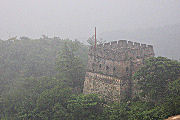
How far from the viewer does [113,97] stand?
63.0 feet

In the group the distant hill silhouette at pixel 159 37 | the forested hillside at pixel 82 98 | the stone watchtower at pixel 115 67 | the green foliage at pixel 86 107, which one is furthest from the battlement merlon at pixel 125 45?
the distant hill silhouette at pixel 159 37

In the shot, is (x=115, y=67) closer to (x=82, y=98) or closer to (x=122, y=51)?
(x=122, y=51)

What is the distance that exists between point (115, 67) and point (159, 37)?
7799 cm

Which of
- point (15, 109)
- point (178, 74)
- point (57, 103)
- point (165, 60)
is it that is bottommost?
point (15, 109)

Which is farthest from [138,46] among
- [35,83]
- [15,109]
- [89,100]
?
[15,109]

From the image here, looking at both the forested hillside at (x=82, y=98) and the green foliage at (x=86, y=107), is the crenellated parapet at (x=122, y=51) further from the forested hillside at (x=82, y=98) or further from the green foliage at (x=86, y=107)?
the green foliage at (x=86, y=107)

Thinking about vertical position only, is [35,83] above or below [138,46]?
below

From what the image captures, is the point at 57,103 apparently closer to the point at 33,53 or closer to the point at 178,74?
the point at 178,74

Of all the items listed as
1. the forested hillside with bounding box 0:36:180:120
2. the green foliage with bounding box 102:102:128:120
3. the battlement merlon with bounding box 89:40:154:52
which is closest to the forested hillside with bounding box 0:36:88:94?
the forested hillside with bounding box 0:36:180:120

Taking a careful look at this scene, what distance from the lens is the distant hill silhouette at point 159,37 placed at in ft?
249

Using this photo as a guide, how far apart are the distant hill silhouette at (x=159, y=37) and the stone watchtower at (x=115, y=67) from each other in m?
51.6

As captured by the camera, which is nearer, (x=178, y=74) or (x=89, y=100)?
(x=178, y=74)

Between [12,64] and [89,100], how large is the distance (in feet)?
77.6

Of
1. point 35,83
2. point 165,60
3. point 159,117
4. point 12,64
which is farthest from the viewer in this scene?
point 12,64
